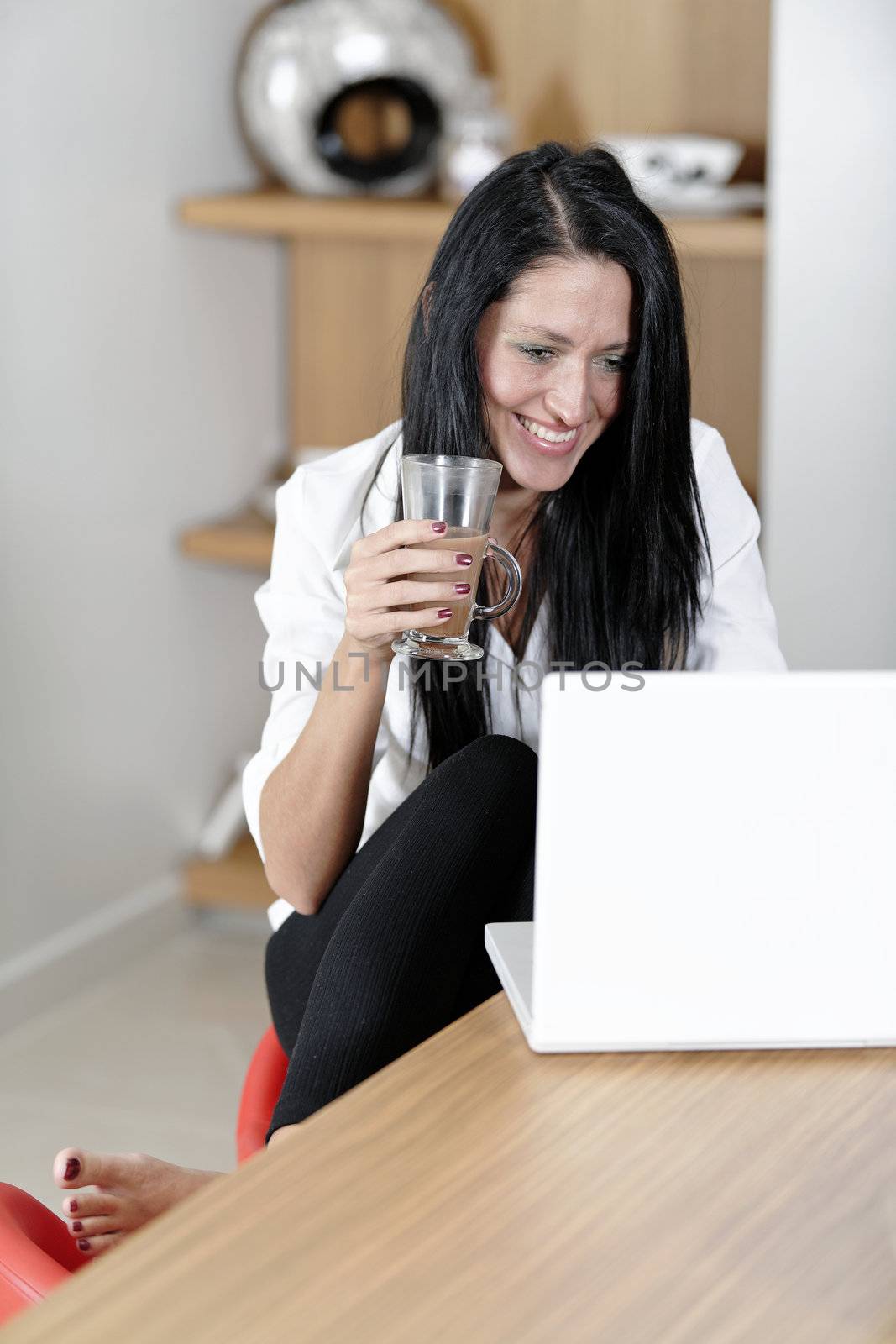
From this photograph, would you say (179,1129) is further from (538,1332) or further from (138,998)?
(538,1332)

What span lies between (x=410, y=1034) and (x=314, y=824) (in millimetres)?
287

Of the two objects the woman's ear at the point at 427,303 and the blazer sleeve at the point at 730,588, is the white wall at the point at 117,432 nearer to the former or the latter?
the woman's ear at the point at 427,303

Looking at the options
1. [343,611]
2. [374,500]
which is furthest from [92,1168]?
[374,500]

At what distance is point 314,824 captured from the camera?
1.35 m

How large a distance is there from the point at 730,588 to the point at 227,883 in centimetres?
144

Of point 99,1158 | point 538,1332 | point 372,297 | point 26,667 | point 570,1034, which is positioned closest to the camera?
point 538,1332

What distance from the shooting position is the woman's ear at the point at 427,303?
1386mm

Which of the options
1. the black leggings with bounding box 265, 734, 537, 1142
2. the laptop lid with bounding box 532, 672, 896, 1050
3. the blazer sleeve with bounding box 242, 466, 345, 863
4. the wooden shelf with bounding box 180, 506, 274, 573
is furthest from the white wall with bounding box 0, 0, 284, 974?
the laptop lid with bounding box 532, 672, 896, 1050

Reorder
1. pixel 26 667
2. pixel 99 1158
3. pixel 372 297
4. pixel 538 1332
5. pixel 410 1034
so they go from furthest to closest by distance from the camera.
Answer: pixel 372 297 → pixel 26 667 → pixel 99 1158 → pixel 410 1034 → pixel 538 1332

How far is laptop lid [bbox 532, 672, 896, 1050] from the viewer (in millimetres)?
768

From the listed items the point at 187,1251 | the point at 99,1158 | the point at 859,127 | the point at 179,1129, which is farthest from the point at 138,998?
the point at 187,1251

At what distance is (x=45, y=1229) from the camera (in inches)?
48.4

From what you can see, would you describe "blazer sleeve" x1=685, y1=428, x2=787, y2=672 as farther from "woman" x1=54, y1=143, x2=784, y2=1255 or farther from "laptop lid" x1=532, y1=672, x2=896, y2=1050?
"laptop lid" x1=532, y1=672, x2=896, y2=1050

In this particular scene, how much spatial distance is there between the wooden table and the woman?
291 millimetres
